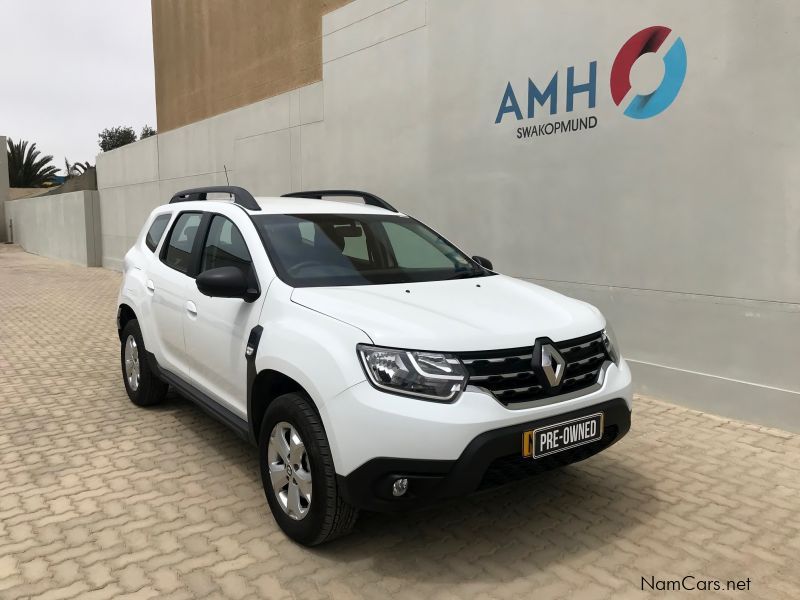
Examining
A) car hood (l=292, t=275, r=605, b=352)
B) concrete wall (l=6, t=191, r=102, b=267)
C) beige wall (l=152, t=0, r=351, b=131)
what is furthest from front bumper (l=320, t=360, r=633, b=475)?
concrete wall (l=6, t=191, r=102, b=267)

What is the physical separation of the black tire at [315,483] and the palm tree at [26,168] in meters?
46.4

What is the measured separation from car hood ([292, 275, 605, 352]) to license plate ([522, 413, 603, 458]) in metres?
0.40

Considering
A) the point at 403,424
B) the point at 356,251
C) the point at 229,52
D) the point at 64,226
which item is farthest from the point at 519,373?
the point at 64,226

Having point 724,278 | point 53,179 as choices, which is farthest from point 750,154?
point 53,179

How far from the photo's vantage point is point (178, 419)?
17.1ft

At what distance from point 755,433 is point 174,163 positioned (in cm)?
1384

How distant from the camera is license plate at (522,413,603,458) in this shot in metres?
2.88

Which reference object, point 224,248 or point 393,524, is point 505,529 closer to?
point 393,524

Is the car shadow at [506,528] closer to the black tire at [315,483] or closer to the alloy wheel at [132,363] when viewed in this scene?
the black tire at [315,483]

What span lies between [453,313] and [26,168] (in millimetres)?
48675

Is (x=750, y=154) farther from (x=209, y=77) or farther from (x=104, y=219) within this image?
(x=104, y=219)

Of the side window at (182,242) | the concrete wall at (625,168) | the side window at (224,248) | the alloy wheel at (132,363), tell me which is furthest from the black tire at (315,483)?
the concrete wall at (625,168)

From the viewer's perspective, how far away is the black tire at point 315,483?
290 cm

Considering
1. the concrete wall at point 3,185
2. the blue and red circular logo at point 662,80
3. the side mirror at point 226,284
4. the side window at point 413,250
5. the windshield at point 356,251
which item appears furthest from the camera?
the concrete wall at point 3,185
